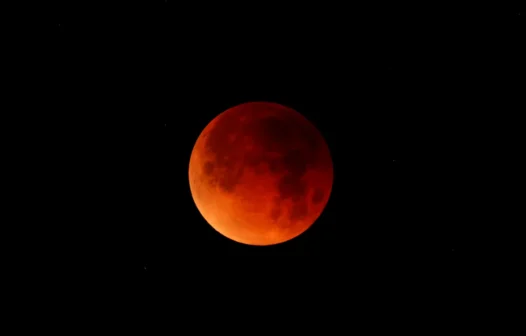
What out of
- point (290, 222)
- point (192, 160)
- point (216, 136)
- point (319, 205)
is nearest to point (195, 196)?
point (192, 160)

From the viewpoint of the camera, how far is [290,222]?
3822 mm

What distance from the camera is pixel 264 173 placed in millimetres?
3613

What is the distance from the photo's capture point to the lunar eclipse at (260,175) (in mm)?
3627

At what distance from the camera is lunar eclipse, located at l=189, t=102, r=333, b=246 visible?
11.9 ft

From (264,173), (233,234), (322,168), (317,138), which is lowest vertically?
(233,234)

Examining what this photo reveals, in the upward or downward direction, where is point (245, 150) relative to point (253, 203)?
upward

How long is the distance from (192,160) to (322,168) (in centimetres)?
127

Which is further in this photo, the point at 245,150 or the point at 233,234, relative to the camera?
the point at 233,234

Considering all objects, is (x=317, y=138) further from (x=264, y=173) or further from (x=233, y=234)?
(x=233, y=234)

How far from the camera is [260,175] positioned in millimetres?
3605

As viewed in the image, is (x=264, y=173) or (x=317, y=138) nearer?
(x=264, y=173)

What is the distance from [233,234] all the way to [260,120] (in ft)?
3.60

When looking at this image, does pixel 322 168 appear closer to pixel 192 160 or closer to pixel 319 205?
pixel 319 205

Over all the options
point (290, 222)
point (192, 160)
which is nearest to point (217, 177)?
point (192, 160)
